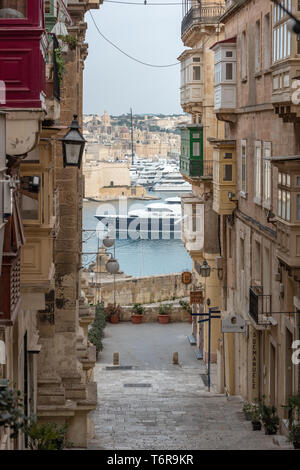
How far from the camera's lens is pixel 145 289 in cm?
5575

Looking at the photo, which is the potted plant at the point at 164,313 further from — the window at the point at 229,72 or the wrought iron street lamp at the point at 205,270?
the window at the point at 229,72

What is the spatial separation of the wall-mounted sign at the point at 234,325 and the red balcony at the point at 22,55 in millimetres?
13863

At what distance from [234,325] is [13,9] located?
14.3m

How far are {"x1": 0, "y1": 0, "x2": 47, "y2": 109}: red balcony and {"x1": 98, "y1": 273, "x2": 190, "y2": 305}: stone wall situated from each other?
42.6 m

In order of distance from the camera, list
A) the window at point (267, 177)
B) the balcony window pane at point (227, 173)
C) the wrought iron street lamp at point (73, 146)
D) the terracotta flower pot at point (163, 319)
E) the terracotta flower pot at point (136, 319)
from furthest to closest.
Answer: the terracotta flower pot at point (136, 319)
the terracotta flower pot at point (163, 319)
the balcony window pane at point (227, 173)
the window at point (267, 177)
the wrought iron street lamp at point (73, 146)

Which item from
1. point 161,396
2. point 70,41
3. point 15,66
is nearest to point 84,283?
point 161,396

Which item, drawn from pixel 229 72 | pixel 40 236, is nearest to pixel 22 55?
pixel 40 236

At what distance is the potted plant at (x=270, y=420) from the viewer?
2002 centimetres

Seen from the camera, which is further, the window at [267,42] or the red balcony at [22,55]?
the window at [267,42]

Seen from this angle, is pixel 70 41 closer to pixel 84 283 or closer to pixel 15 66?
pixel 15 66

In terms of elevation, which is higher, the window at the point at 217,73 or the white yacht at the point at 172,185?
the window at the point at 217,73

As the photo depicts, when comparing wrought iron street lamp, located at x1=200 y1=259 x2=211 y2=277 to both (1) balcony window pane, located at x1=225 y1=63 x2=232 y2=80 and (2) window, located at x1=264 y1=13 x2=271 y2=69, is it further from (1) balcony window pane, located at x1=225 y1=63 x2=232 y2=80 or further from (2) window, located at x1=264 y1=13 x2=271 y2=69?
(2) window, located at x1=264 y1=13 x2=271 y2=69

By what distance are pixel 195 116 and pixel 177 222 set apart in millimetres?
78606

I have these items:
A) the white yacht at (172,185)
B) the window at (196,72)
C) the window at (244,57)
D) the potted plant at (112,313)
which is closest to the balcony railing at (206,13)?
the window at (196,72)
